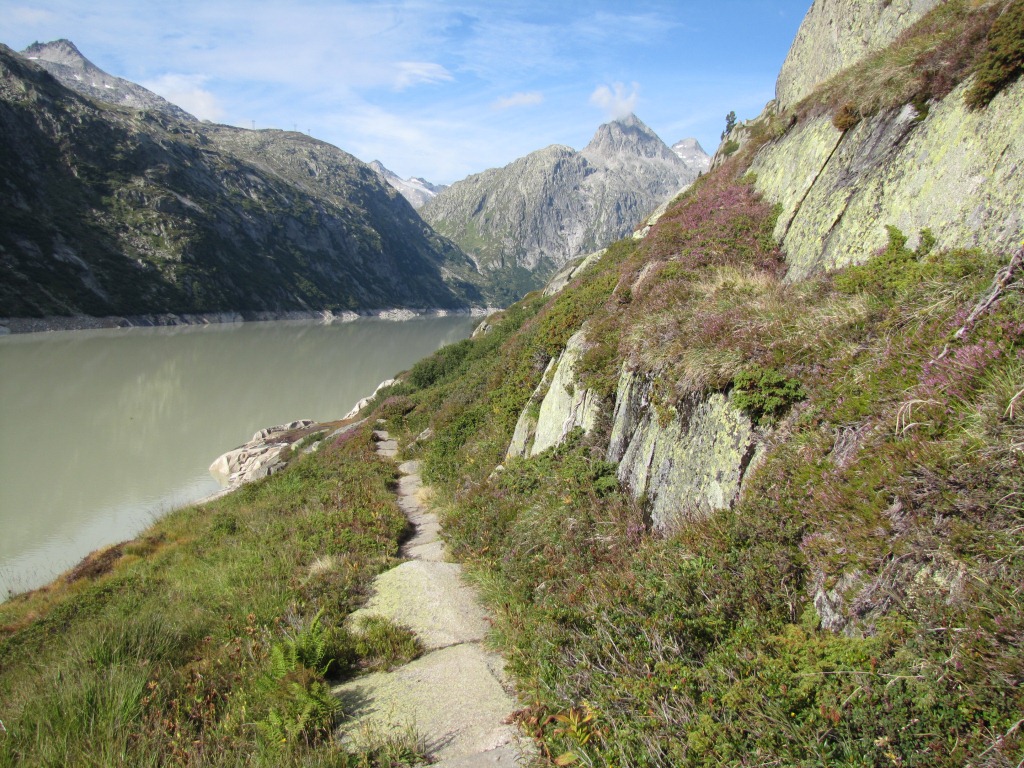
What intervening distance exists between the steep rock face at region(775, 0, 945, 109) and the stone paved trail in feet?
61.4

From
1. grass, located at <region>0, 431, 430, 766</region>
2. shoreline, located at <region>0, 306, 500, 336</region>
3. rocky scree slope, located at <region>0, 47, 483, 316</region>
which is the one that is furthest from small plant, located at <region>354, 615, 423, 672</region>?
rocky scree slope, located at <region>0, 47, 483, 316</region>

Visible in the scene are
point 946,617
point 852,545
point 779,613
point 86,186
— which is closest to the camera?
point 946,617

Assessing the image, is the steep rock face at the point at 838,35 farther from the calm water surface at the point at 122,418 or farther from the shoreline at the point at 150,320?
the shoreline at the point at 150,320

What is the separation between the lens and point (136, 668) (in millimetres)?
5414

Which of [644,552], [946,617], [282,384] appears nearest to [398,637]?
[644,552]

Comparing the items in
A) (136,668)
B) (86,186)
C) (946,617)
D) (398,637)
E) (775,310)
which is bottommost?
(398,637)

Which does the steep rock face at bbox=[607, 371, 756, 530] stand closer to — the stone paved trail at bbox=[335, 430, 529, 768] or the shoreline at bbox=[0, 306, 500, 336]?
the stone paved trail at bbox=[335, 430, 529, 768]

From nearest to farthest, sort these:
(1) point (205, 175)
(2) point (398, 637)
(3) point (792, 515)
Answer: (3) point (792, 515), (2) point (398, 637), (1) point (205, 175)

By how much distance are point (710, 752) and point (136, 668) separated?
5.61 meters

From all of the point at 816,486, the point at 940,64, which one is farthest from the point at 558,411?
the point at 940,64

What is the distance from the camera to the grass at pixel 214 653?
441 cm

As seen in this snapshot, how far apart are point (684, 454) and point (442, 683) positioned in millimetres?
3863

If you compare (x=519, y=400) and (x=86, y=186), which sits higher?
(x=86, y=186)

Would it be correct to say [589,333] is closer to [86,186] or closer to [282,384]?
[282,384]
